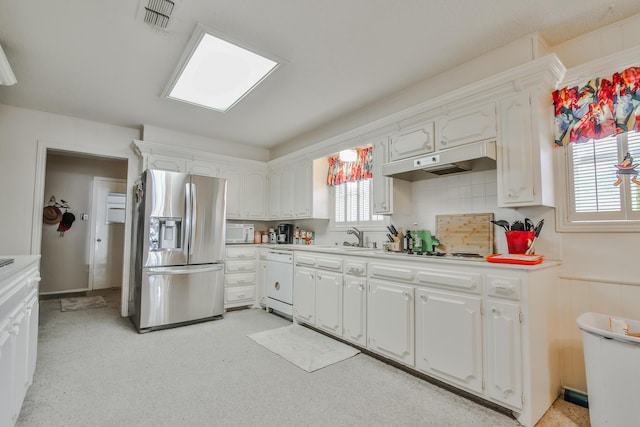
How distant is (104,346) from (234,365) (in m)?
1.44

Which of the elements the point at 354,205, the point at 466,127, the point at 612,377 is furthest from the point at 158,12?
the point at 612,377

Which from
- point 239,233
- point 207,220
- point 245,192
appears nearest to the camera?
point 207,220

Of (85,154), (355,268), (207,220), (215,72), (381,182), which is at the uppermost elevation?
(215,72)

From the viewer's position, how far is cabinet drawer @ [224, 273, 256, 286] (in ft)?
13.8

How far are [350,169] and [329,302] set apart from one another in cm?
171

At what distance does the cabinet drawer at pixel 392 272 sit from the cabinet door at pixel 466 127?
1.09 m

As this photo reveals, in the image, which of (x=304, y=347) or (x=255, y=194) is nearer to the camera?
(x=304, y=347)

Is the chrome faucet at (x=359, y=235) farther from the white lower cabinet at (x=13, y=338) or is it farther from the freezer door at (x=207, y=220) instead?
the white lower cabinet at (x=13, y=338)

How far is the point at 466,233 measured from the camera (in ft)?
8.66

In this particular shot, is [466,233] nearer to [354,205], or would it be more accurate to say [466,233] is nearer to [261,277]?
[354,205]

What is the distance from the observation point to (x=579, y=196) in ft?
7.08

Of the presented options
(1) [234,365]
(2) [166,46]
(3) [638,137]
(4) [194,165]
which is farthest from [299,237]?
(3) [638,137]

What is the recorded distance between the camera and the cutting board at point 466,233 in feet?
8.24

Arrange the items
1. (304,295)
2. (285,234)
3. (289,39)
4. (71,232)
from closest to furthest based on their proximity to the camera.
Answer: (289,39) < (304,295) < (285,234) < (71,232)
